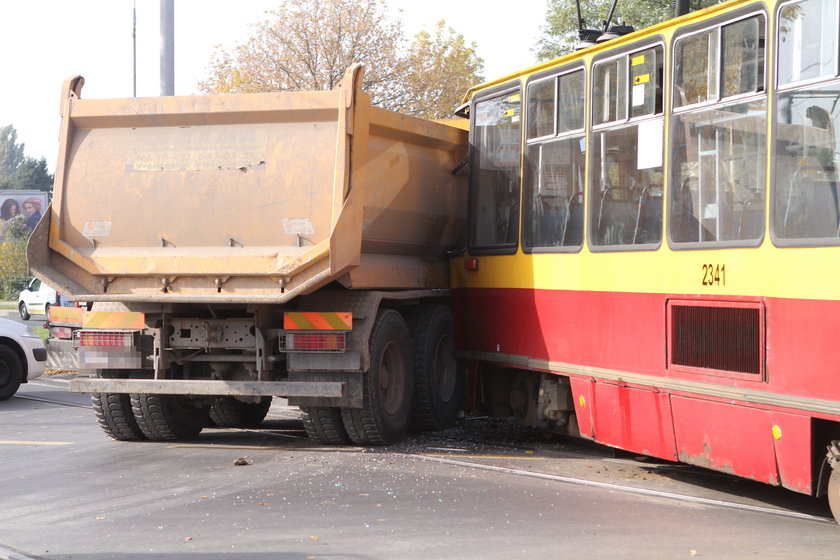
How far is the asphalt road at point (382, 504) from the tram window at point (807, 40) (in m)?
2.78

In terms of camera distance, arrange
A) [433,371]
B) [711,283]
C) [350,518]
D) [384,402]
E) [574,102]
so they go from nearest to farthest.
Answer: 1. [350,518]
2. [711,283]
3. [574,102]
4. [384,402]
5. [433,371]

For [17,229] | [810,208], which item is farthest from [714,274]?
[17,229]

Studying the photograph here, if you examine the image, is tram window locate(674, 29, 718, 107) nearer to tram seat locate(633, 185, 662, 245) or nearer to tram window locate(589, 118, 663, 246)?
tram window locate(589, 118, 663, 246)

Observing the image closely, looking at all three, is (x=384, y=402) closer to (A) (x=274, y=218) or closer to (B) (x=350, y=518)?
(A) (x=274, y=218)

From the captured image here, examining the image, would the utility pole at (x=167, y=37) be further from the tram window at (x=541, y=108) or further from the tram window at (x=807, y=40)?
the tram window at (x=807, y=40)

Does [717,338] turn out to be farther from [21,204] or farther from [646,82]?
[21,204]

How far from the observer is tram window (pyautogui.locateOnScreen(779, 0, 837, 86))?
7.01 meters

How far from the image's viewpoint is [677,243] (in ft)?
27.8

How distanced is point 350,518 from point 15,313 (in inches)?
1753

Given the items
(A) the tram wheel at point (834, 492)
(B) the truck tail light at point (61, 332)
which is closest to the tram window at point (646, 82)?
(A) the tram wheel at point (834, 492)

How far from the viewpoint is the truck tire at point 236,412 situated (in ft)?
40.1

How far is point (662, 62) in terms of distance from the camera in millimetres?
8781

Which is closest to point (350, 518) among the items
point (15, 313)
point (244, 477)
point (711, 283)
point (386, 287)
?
point (244, 477)

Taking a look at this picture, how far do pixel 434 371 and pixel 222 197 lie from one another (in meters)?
2.76
